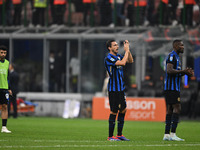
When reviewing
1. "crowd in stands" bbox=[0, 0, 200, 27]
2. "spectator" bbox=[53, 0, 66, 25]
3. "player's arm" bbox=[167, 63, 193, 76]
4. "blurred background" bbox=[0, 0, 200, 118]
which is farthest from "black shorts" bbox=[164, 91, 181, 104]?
"spectator" bbox=[53, 0, 66, 25]

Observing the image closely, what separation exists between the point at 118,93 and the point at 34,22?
20.3 meters

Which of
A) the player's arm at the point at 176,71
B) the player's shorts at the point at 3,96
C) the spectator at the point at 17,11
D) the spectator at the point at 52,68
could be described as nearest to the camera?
the player's arm at the point at 176,71

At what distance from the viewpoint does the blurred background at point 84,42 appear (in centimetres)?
2775

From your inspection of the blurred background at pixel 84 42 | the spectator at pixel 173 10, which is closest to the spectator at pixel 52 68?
the blurred background at pixel 84 42

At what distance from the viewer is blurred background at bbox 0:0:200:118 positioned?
27750mm

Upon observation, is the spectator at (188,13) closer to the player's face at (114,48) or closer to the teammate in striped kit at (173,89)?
the teammate in striped kit at (173,89)

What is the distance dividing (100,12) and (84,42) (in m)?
2.36

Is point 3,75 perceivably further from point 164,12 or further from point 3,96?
point 164,12

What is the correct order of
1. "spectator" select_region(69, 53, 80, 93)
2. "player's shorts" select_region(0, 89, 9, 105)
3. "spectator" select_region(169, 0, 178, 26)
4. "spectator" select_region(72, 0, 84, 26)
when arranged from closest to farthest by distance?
"player's shorts" select_region(0, 89, 9, 105) → "spectator" select_region(169, 0, 178, 26) → "spectator" select_region(69, 53, 80, 93) → "spectator" select_region(72, 0, 84, 26)

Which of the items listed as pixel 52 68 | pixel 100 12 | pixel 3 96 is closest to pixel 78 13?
pixel 100 12

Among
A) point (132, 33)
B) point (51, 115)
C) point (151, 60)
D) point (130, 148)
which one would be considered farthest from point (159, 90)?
point (130, 148)

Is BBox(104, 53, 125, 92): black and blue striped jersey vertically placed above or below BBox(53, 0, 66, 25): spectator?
below

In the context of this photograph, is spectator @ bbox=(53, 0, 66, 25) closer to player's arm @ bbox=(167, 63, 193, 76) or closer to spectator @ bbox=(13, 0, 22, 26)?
spectator @ bbox=(13, 0, 22, 26)

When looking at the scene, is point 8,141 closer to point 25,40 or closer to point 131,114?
point 131,114
